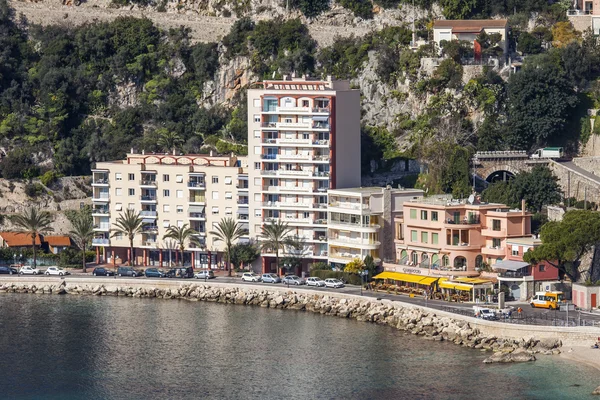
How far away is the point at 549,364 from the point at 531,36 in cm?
4459

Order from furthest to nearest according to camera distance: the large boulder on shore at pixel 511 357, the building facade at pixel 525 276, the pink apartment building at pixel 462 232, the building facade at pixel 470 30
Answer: the building facade at pixel 470 30, the pink apartment building at pixel 462 232, the building facade at pixel 525 276, the large boulder on shore at pixel 511 357

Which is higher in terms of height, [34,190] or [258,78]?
[258,78]

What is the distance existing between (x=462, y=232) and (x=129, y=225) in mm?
23819

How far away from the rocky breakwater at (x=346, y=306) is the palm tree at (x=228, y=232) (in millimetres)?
4885

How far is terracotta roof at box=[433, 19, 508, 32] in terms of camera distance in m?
134

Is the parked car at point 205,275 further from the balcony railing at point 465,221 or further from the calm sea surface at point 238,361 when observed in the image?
the balcony railing at point 465,221

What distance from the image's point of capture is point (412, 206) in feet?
378

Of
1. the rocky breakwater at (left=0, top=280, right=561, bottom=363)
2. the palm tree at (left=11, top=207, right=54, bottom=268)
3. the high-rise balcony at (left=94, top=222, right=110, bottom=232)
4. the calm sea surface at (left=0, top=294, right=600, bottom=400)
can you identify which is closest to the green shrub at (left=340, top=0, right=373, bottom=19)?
the high-rise balcony at (left=94, top=222, right=110, bottom=232)

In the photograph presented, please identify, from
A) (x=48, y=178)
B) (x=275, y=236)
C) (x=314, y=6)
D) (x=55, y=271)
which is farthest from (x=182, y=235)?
(x=314, y=6)

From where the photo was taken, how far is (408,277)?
113 metres

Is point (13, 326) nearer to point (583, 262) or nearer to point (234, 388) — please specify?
point (234, 388)

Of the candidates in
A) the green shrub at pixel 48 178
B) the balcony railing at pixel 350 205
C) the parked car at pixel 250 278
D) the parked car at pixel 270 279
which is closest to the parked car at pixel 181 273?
the parked car at pixel 250 278

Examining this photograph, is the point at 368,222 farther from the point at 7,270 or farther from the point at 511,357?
the point at 7,270

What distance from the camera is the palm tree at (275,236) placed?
120 metres
